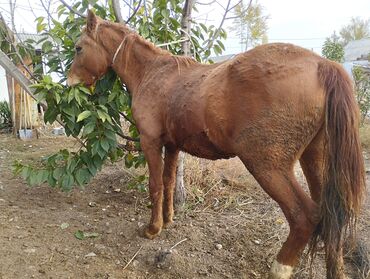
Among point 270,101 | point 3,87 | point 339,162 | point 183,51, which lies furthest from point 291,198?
point 3,87

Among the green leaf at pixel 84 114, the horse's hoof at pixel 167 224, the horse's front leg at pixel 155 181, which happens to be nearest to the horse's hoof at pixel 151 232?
the horse's front leg at pixel 155 181

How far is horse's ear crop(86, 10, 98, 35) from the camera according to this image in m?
2.89

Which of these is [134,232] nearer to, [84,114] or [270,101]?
[84,114]

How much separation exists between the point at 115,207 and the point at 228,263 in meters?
1.40

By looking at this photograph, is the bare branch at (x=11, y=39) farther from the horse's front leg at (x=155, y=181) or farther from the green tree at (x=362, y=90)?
the green tree at (x=362, y=90)

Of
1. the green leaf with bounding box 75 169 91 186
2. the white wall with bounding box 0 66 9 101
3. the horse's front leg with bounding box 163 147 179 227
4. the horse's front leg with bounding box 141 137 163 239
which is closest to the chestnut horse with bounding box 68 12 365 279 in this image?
the horse's front leg with bounding box 141 137 163 239

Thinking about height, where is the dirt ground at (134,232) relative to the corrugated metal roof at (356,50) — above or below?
above

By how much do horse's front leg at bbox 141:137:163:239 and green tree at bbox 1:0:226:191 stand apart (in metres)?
0.49

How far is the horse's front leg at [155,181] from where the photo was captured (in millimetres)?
2793

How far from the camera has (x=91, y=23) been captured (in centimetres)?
293

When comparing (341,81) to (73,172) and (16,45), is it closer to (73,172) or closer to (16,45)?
(73,172)

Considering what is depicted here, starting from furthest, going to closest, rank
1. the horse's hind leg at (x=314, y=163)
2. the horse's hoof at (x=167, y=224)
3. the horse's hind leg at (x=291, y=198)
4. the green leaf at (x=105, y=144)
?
the horse's hoof at (x=167, y=224), the green leaf at (x=105, y=144), the horse's hind leg at (x=314, y=163), the horse's hind leg at (x=291, y=198)

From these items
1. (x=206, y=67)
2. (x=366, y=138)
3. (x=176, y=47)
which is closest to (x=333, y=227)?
(x=206, y=67)

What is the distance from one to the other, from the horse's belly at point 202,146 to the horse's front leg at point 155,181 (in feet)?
0.82
